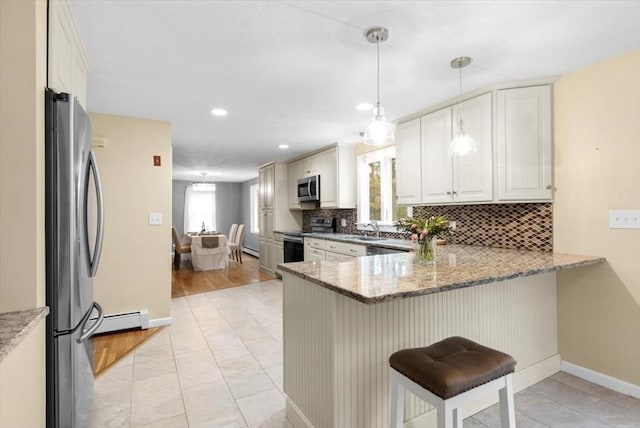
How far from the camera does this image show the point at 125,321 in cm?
330

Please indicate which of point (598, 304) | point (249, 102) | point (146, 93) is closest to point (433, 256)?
point (598, 304)

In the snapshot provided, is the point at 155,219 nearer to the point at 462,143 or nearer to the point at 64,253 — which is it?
the point at 64,253

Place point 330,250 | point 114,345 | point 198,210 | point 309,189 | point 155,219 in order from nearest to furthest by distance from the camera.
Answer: point 114,345 → point 155,219 → point 330,250 → point 309,189 → point 198,210

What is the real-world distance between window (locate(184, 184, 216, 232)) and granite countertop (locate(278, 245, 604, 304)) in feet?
29.0

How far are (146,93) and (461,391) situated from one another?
9.79 ft

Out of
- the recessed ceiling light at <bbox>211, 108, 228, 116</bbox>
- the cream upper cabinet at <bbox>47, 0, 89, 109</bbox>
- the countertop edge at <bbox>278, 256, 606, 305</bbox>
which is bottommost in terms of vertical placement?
the countertop edge at <bbox>278, 256, 606, 305</bbox>

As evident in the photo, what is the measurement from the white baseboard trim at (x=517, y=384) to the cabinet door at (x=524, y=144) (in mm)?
1227

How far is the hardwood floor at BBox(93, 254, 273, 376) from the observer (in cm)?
280

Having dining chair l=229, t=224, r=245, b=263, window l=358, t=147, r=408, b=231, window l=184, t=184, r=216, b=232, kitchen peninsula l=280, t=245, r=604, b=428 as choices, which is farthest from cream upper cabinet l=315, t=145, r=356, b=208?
window l=184, t=184, r=216, b=232

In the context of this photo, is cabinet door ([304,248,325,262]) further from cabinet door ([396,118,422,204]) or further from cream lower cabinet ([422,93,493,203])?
cream lower cabinet ([422,93,493,203])

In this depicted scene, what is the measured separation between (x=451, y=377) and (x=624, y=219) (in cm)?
182

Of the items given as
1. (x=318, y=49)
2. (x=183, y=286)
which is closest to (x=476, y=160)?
(x=318, y=49)

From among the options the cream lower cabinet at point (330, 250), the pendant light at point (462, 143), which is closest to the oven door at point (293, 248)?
the cream lower cabinet at point (330, 250)

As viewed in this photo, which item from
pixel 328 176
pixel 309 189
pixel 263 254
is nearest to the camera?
pixel 328 176
